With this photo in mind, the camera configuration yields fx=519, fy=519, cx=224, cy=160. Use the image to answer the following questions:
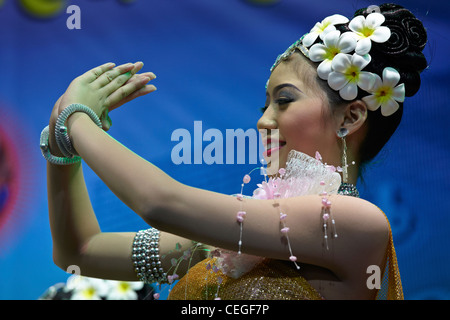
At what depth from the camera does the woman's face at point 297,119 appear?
5.08 feet

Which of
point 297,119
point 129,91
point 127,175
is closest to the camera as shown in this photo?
point 127,175

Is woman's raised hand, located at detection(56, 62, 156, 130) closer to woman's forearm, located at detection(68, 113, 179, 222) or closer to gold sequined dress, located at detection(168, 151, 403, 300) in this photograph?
woman's forearm, located at detection(68, 113, 179, 222)

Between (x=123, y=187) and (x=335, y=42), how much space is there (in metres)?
0.82

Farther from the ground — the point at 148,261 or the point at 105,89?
the point at 105,89

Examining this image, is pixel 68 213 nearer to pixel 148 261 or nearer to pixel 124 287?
pixel 148 261

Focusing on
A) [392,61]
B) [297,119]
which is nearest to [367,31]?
[392,61]

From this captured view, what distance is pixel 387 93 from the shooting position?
162 centimetres

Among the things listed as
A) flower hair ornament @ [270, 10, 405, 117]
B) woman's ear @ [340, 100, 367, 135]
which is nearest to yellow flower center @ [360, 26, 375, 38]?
flower hair ornament @ [270, 10, 405, 117]

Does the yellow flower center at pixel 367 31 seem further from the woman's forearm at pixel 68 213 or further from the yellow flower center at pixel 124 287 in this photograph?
the yellow flower center at pixel 124 287

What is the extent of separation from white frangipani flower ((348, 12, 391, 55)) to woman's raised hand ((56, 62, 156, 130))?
668mm

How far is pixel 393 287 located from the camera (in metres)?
1.45

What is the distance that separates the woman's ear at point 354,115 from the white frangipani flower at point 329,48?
124mm

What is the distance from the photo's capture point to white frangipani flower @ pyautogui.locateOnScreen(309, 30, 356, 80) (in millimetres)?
1589

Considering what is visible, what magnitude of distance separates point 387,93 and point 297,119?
0.31 metres
